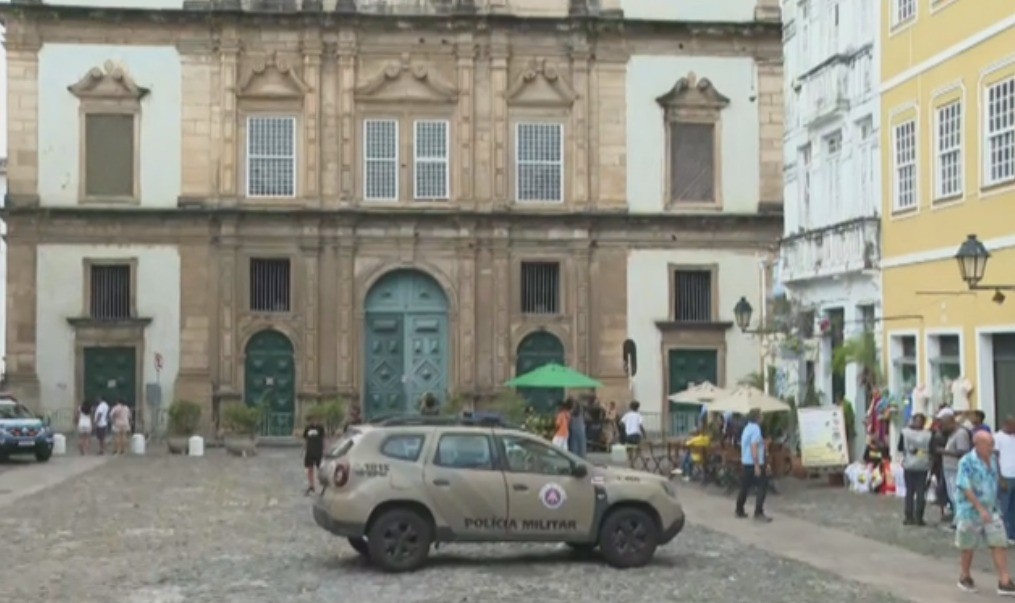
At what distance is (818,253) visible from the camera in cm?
3244

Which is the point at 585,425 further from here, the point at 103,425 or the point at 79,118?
the point at 79,118

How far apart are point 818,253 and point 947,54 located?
7070mm

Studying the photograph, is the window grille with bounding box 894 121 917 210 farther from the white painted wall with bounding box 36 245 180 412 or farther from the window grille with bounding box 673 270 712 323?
the white painted wall with bounding box 36 245 180 412

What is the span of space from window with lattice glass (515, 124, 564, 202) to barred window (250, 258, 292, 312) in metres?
7.20

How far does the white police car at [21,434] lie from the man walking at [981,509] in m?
25.9

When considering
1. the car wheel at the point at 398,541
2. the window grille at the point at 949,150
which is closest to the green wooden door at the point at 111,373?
the window grille at the point at 949,150

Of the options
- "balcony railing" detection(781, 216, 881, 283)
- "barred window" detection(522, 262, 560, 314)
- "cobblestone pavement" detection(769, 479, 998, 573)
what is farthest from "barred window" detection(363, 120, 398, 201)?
"cobblestone pavement" detection(769, 479, 998, 573)

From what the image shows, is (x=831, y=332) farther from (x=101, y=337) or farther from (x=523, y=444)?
(x=101, y=337)

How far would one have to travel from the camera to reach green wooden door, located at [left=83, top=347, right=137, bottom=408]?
4616cm

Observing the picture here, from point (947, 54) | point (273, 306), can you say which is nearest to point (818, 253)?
point (947, 54)

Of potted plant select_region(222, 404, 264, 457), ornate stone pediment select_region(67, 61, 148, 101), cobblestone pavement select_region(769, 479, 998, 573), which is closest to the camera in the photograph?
cobblestone pavement select_region(769, 479, 998, 573)

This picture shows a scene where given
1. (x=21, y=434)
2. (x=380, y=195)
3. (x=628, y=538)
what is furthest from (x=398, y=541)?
(x=380, y=195)

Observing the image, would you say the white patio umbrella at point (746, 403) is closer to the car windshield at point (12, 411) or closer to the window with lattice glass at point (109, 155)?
the car windshield at point (12, 411)

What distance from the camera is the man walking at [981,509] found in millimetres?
15688
